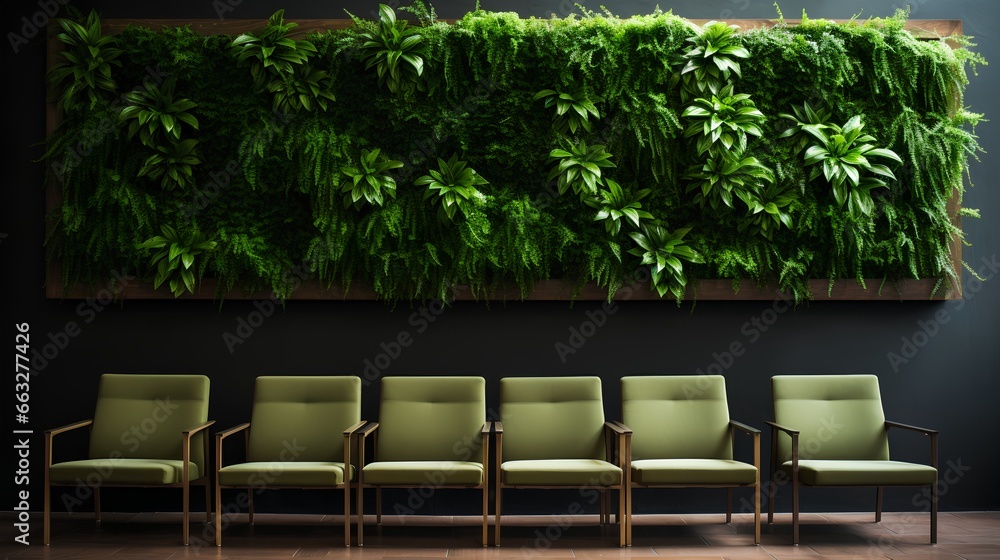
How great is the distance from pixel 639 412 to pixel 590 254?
109 centimetres

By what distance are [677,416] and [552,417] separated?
2.61ft

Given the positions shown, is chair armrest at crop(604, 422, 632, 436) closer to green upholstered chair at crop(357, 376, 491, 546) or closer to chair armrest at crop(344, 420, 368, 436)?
green upholstered chair at crop(357, 376, 491, 546)

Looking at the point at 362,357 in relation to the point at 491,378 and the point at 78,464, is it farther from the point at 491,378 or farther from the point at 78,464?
the point at 78,464

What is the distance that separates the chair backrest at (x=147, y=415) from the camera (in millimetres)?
5320

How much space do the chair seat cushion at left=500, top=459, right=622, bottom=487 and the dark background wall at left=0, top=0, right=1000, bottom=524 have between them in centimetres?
106

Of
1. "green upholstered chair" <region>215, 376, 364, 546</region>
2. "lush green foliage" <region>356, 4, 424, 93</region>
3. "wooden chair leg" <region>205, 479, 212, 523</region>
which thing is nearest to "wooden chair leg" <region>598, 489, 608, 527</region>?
"green upholstered chair" <region>215, 376, 364, 546</region>

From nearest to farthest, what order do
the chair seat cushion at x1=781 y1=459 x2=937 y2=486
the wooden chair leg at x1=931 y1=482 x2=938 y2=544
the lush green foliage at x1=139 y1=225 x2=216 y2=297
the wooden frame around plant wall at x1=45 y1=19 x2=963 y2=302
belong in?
the chair seat cushion at x1=781 y1=459 x2=937 y2=486 < the wooden chair leg at x1=931 y1=482 x2=938 y2=544 < the lush green foliage at x1=139 y1=225 x2=216 y2=297 < the wooden frame around plant wall at x1=45 y1=19 x2=963 y2=302

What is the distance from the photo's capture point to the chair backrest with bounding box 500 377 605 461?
17.3ft

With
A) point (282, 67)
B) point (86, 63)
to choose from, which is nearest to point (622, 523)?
point (282, 67)

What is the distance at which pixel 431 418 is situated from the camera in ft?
17.4

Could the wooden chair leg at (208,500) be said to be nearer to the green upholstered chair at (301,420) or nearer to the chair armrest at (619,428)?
the green upholstered chair at (301,420)

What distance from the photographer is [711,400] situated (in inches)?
211

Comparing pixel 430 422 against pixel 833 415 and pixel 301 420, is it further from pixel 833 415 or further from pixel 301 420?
pixel 833 415

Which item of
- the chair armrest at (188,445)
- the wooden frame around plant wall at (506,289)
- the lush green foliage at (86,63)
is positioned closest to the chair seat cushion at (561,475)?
the wooden frame around plant wall at (506,289)
